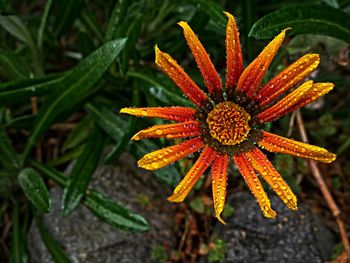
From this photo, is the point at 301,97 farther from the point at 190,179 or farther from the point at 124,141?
the point at 124,141

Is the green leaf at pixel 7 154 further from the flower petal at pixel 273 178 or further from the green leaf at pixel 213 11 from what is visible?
→ the flower petal at pixel 273 178

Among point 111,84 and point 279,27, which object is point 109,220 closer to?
point 111,84

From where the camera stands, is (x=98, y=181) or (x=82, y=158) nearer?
(x=82, y=158)

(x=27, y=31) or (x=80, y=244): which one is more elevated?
(x=27, y=31)

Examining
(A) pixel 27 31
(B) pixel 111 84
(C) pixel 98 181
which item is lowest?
(C) pixel 98 181

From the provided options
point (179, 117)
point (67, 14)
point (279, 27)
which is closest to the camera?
point (179, 117)

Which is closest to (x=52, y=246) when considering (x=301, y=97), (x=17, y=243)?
(x=17, y=243)

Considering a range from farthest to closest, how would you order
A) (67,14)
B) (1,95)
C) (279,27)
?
(67,14) → (1,95) → (279,27)

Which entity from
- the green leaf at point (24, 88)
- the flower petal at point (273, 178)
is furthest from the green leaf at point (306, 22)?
the green leaf at point (24, 88)

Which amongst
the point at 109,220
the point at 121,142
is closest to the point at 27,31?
the point at 121,142
